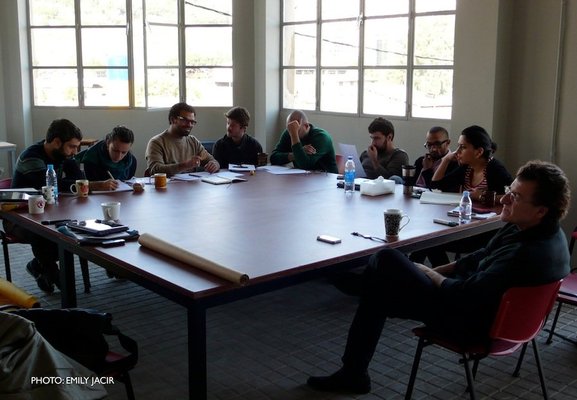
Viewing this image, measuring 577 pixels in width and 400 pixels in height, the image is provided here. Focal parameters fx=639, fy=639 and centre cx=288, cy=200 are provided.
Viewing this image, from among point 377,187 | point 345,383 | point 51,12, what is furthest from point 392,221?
point 51,12

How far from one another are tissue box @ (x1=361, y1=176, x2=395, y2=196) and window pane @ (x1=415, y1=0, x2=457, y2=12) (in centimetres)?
230

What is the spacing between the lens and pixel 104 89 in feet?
24.8

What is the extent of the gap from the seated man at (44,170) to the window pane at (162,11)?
12.1 ft

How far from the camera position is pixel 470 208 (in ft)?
10.9

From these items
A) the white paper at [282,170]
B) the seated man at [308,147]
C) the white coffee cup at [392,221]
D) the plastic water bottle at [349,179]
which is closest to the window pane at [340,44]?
the seated man at [308,147]

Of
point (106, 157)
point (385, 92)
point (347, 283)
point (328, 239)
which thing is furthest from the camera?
point (385, 92)

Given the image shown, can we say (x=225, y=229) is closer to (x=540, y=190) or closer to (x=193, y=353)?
(x=193, y=353)

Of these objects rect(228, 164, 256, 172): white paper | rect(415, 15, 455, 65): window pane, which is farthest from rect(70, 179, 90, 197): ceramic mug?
rect(415, 15, 455, 65): window pane

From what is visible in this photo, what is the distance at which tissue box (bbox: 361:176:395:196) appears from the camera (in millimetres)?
3969

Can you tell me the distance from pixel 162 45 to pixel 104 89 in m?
0.86

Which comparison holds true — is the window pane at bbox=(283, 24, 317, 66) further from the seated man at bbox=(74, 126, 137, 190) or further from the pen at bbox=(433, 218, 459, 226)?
the pen at bbox=(433, 218, 459, 226)

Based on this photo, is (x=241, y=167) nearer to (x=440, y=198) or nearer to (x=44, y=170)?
(x=44, y=170)

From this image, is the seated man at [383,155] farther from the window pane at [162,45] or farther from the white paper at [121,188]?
the window pane at [162,45]

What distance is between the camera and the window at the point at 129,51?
7395 mm
